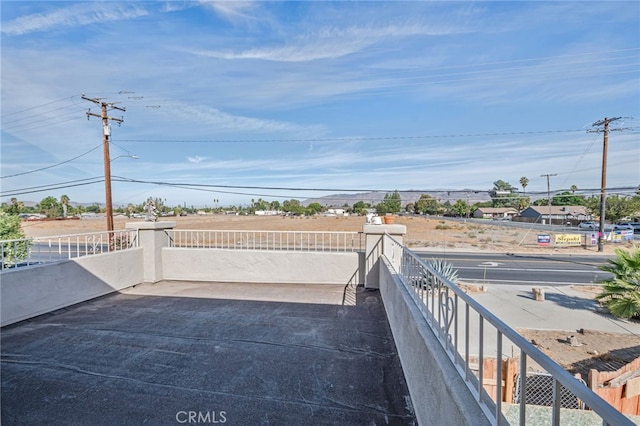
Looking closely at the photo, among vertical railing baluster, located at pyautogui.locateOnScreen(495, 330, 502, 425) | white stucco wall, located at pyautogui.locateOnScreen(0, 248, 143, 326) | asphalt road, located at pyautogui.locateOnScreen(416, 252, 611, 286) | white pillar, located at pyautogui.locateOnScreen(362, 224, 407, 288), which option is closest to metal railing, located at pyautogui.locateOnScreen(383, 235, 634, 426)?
vertical railing baluster, located at pyautogui.locateOnScreen(495, 330, 502, 425)

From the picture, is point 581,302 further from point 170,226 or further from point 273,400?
point 170,226

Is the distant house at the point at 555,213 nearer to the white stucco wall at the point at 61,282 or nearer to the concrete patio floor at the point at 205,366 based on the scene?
the concrete patio floor at the point at 205,366

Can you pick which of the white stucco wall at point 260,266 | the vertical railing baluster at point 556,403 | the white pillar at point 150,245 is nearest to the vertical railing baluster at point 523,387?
the vertical railing baluster at point 556,403

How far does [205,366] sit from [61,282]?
3.45 m

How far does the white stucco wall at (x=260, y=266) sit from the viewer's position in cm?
639

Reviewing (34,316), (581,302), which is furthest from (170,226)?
(581,302)

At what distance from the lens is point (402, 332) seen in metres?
3.03

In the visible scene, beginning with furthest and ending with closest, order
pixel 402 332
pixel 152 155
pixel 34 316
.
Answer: pixel 152 155, pixel 34 316, pixel 402 332

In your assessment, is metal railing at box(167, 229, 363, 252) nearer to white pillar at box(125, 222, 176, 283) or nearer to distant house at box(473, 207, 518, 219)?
white pillar at box(125, 222, 176, 283)

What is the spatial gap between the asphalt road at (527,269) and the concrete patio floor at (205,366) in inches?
406

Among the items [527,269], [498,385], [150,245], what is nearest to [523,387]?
[498,385]

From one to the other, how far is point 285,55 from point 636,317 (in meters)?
14.4

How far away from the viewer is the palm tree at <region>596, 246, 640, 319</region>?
8000mm

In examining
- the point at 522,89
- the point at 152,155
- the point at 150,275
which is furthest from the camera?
the point at 152,155
